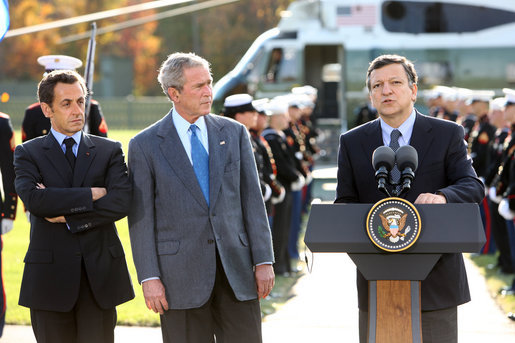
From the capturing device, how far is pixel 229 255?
4316mm

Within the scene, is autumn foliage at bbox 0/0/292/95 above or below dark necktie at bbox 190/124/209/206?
below

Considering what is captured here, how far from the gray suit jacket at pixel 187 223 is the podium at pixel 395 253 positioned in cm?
89

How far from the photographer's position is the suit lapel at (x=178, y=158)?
4297 millimetres

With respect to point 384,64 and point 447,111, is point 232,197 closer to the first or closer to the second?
point 384,64

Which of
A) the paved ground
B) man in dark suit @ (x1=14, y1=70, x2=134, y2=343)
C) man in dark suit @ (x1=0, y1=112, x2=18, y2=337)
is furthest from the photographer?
the paved ground

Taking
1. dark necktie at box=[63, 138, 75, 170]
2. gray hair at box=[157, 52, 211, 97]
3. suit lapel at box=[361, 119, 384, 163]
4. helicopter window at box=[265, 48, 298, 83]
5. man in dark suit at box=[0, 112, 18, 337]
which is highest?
gray hair at box=[157, 52, 211, 97]

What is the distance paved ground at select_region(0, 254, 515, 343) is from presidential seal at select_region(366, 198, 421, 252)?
12.1 ft

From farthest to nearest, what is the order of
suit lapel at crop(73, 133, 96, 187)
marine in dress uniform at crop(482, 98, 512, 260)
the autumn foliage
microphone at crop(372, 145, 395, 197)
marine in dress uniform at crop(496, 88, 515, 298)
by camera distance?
the autumn foliage → marine in dress uniform at crop(482, 98, 512, 260) → marine in dress uniform at crop(496, 88, 515, 298) → suit lapel at crop(73, 133, 96, 187) → microphone at crop(372, 145, 395, 197)

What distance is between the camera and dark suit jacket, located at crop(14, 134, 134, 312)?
4.36 m

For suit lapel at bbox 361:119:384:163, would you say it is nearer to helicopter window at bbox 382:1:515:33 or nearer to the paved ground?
the paved ground

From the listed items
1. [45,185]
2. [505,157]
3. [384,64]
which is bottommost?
[505,157]

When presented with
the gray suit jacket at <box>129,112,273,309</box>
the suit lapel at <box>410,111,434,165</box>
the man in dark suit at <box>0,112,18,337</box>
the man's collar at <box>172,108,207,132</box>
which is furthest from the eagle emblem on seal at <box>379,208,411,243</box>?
the man in dark suit at <box>0,112,18,337</box>

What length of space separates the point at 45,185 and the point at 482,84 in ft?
Answer: 68.8

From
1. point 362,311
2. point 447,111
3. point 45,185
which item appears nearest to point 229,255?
point 362,311
